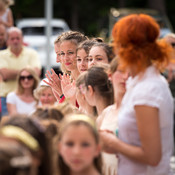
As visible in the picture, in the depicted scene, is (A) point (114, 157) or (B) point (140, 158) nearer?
(B) point (140, 158)

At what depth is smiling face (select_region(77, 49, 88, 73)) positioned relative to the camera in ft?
17.4

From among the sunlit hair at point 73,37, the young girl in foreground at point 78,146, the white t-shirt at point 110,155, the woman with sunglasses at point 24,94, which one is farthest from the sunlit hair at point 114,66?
the woman with sunglasses at point 24,94

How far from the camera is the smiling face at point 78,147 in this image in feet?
10.2

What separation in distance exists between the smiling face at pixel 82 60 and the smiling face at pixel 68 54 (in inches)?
9.5

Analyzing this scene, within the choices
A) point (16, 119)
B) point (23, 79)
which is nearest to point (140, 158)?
point (16, 119)

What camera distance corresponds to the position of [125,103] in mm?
3582

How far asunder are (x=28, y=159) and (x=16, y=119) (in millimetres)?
494

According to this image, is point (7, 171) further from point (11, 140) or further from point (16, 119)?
point (16, 119)

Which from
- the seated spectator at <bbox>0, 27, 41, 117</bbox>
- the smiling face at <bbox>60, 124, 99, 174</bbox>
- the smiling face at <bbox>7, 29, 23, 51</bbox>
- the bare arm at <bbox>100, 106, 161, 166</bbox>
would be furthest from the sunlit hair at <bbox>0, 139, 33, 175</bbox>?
the smiling face at <bbox>7, 29, 23, 51</bbox>

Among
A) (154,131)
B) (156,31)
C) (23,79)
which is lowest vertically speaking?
(23,79)

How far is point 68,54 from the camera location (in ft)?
18.5

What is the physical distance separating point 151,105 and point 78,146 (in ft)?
1.84

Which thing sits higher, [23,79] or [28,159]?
[28,159]

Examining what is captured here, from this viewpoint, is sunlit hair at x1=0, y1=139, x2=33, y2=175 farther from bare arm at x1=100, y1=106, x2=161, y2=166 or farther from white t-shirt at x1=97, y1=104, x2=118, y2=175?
white t-shirt at x1=97, y1=104, x2=118, y2=175
